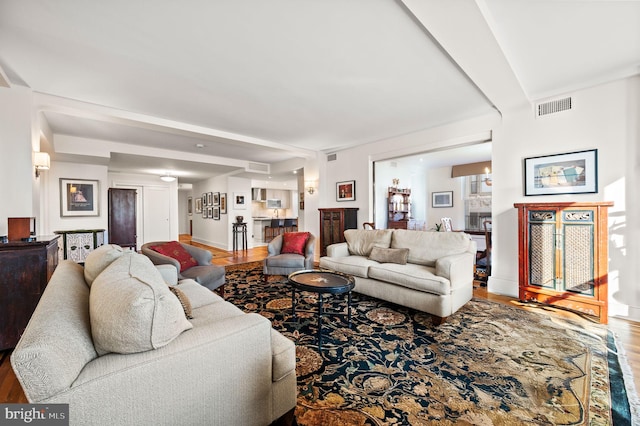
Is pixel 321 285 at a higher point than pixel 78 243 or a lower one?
lower

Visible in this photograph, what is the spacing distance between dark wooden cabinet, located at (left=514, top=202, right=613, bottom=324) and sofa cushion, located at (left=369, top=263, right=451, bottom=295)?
3.96ft

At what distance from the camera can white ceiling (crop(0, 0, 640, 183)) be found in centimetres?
193

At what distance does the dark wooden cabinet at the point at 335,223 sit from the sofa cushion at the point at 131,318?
4.57 meters

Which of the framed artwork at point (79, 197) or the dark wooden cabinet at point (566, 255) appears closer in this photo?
the dark wooden cabinet at point (566, 255)

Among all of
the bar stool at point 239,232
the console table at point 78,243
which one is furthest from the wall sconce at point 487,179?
the console table at point 78,243

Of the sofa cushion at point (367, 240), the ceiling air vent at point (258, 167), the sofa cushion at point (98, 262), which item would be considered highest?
the ceiling air vent at point (258, 167)

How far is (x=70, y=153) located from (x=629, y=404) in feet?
24.9

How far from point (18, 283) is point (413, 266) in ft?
13.0

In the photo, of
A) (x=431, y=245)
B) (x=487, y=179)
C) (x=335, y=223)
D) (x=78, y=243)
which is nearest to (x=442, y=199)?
(x=487, y=179)

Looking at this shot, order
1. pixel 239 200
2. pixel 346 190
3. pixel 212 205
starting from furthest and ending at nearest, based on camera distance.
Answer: pixel 212 205 < pixel 239 200 < pixel 346 190

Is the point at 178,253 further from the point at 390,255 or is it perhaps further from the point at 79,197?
the point at 79,197

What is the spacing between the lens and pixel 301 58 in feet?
8.27

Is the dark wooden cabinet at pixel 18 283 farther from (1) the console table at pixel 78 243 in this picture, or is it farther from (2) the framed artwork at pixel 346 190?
(2) the framed artwork at pixel 346 190

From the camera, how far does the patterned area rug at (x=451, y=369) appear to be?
1.57 meters
